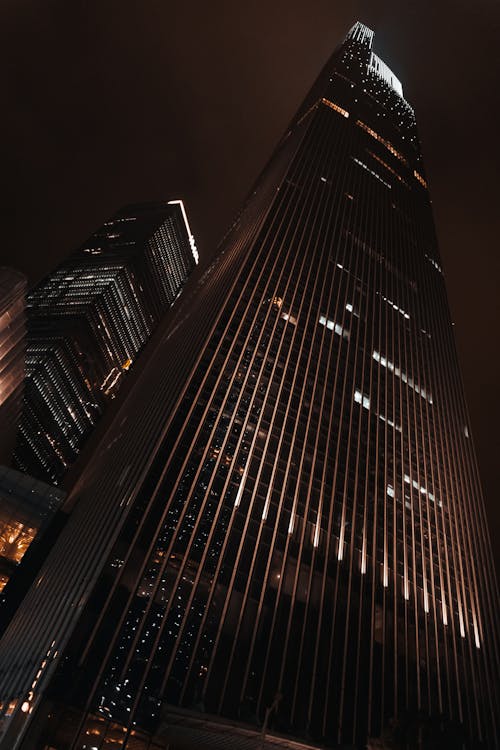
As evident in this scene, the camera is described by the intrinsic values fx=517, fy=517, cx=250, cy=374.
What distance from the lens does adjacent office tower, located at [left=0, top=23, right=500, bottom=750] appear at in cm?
3747

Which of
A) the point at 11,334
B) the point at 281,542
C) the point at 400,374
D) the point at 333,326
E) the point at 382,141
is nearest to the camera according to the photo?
the point at 281,542

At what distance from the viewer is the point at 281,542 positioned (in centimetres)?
4872

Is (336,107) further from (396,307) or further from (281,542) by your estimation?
(281,542)

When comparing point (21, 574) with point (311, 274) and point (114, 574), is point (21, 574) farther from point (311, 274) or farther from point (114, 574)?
point (311, 274)

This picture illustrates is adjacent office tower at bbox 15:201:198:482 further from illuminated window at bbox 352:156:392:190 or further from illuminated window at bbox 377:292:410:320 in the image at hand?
illuminated window at bbox 377:292:410:320

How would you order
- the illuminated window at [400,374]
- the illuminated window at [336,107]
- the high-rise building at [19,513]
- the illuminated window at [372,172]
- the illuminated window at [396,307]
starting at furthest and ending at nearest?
the illuminated window at [336,107], the illuminated window at [372,172], the illuminated window at [396,307], the high-rise building at [19,513], the illuminated window at [400,374]

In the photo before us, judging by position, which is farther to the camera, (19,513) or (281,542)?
(19,513)

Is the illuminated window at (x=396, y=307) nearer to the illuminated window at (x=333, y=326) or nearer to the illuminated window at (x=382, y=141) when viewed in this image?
the illuminated window at (x=333, y=326)

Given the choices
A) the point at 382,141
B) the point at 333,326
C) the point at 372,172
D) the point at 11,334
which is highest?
the point at 382,141

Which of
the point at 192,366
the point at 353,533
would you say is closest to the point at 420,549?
the point at 353,533

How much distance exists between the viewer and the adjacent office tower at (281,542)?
37469 mm

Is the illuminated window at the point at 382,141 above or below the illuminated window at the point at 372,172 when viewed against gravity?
above

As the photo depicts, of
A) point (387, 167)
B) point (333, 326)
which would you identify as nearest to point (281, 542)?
point (333, 326)

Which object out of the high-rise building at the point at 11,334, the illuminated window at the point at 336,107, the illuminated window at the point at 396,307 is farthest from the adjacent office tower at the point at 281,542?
the illuminated window at the point at 336,107
